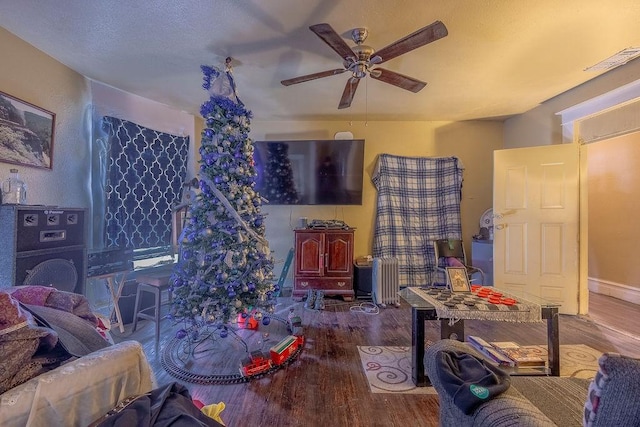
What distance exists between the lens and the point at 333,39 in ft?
6.02

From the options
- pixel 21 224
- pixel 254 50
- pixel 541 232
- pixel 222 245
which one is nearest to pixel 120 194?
pixel 21 224

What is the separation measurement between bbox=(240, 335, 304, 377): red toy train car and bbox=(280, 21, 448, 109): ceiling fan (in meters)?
2.12

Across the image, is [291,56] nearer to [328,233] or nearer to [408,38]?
[408,38]

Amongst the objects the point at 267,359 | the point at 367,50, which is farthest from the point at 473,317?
the point at 367,50

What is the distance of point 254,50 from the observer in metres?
2.40

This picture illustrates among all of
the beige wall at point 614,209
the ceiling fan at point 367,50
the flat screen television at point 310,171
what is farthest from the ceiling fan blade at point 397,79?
the beige wall at point 614,209

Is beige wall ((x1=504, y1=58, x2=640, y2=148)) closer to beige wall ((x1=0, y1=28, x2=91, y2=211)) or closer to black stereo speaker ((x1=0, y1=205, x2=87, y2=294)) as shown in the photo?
black stereo speaker ((x1=0, y1=205, x2=87, y2=294))

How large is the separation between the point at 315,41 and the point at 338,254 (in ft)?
7.83

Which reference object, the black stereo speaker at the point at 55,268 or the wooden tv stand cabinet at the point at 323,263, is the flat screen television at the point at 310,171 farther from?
the black stereo speaker at the point at 55,268

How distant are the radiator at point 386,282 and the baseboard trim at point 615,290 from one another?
297 cm

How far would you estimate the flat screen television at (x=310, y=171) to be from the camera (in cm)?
386

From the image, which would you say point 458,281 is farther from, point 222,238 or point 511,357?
point 222,238

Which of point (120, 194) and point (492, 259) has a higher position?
point (120, 194)

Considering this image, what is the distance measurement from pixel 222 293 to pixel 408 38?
2.24 meters
